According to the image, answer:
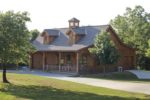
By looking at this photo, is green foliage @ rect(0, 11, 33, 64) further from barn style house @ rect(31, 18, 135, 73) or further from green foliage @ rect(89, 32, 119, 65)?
barn style house @ rect(31, 18, 135, 73)

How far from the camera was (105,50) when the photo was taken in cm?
4825

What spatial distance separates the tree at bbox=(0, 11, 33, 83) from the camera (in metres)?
35.7

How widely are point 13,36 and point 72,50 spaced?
1672cm

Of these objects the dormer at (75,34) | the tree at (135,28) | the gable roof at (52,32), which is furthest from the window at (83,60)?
the tree at (135,28)

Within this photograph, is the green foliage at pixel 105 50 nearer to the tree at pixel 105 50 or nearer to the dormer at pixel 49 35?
the tree at pixel 105 50

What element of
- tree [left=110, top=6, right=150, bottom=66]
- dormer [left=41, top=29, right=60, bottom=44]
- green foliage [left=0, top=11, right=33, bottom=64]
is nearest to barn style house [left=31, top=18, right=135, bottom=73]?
dormer [left=41, top=29, right=60, bottom=44]

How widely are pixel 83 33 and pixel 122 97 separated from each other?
28.6 metres

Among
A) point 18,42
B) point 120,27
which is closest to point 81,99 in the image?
point 18,42

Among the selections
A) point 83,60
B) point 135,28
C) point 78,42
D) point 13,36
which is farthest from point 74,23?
point 13,36

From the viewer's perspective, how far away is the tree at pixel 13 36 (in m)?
35.7

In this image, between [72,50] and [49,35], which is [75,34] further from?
[49,35]

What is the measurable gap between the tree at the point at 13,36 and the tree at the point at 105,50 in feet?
44.4

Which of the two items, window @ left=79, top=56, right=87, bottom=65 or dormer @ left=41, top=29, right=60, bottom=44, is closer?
window @ left=79, top=56, right=87, bottom=65

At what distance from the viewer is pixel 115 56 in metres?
48.6
